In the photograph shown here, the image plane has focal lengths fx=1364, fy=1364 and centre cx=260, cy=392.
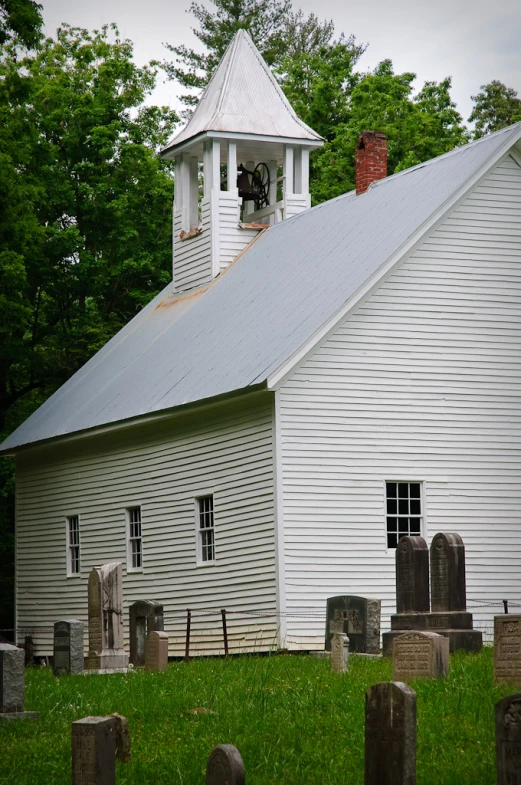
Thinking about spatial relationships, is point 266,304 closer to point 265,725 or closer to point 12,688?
point 12,688

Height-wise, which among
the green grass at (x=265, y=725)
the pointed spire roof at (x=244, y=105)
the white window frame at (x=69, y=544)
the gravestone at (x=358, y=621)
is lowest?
the green grass at (x=265, y=725)

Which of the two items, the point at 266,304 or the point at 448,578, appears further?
the point at 266,304

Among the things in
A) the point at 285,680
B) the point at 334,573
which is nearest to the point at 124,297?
the point at 334,573

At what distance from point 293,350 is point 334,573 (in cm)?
377

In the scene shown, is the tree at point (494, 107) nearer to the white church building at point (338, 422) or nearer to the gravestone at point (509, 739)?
the white church building at point (338, 422)

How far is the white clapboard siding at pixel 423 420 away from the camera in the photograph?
22.7 m

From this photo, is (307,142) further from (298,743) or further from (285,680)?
(298,743)

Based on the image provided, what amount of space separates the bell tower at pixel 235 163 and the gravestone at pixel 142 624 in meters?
10.7

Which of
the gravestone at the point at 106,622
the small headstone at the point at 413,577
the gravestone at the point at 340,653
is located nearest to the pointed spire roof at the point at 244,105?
the gravestone at the point at 106,622

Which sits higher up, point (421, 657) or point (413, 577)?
point (413, 577)

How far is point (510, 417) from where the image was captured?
24125 mm

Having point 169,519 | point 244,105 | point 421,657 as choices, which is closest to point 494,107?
point 244,105

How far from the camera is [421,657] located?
50.2 feet

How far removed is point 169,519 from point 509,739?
702 inches
